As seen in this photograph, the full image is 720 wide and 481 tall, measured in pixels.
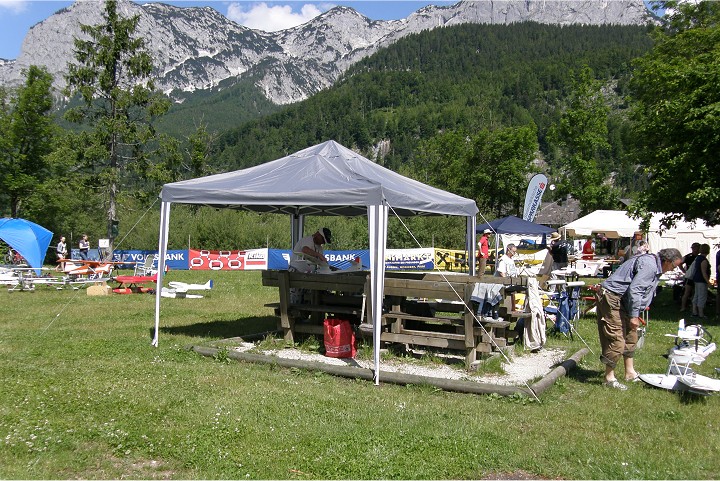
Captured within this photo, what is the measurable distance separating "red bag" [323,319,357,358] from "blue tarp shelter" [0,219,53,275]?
15251 mm

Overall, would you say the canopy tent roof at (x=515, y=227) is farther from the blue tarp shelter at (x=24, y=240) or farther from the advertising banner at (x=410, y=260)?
the blue tarp shelter at (x=24, y=240)

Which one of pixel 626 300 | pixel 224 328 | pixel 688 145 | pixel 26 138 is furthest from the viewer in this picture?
pixel 26 138

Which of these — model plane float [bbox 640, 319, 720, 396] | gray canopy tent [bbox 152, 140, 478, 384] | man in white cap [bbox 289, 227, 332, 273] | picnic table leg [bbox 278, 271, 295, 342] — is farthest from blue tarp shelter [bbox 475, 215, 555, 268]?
model plane float [bbox 640, 319, 720, 396]

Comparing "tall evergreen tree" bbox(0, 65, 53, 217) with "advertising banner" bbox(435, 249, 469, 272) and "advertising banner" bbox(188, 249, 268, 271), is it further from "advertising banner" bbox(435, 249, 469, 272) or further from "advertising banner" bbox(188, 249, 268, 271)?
"advertising banner" bbox(435, 249, 469, 272)

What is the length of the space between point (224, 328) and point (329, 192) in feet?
14.3

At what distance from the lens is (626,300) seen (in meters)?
6.96

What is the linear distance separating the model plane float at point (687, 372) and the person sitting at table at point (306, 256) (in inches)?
200

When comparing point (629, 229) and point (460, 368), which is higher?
point (629, 229)

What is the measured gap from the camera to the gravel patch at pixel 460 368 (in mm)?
7543

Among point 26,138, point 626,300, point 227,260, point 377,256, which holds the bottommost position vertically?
point 626,300

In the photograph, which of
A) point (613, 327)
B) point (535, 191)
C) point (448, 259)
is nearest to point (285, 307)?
point (613, 327)

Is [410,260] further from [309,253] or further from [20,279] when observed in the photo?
[309,253]

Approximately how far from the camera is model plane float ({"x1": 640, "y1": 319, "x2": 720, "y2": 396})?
6.43 meters

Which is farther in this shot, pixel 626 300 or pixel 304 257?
pixel 304 257
